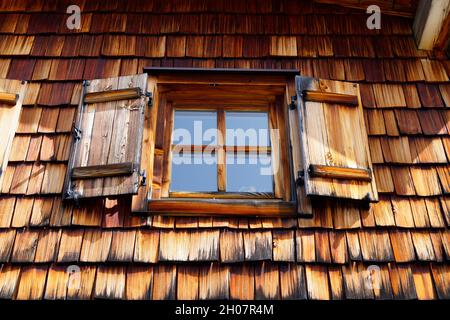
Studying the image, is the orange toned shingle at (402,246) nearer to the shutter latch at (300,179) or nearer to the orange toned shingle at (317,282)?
the orange toned shingle at (317,282)

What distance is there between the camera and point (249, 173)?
3.47 meters

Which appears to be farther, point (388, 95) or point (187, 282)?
point (388, 95)

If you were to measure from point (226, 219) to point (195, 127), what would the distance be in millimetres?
889

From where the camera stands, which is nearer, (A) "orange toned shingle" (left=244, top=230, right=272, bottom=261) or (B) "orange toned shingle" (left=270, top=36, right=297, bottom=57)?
(A) "orange toned shingle" (left=244, top=230, right=272, bottom=261)

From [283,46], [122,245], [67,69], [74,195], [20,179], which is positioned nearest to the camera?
[122,245]

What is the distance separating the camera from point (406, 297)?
2.86m

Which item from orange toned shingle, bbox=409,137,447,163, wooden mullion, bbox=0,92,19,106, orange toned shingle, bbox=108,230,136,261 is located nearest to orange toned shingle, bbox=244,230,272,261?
orange toned shingle, bbox=108,230,136,261

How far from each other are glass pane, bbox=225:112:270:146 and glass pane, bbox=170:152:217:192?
23 cm

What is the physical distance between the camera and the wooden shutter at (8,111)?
3.31 m

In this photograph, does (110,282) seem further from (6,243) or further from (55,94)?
(55,94)

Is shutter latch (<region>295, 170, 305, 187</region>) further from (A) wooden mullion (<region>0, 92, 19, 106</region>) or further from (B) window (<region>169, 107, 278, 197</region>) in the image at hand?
(A) wooden mullion (<region>0, 92, 19, 106</region>)

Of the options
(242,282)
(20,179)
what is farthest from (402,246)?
(20,179)

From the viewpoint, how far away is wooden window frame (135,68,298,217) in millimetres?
3117
